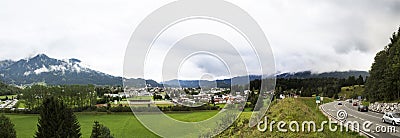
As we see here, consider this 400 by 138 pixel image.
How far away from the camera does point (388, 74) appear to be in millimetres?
59344

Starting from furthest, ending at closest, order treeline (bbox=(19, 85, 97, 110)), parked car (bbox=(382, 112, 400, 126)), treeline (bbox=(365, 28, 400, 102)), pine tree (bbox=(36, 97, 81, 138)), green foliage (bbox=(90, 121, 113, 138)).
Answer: treeline (bbox=(19, 85, 97, 110))
treeline (bbox=(365, 28, 400, 102))
pine tree (bbox=(36, 97, 81, 138))
green foliage (bbox=(90, 121, 113, 138))
parked car (bbox=(382, 112, 400, 126))

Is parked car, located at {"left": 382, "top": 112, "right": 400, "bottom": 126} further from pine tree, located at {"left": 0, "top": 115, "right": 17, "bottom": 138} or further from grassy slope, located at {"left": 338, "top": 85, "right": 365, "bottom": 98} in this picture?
grassy slope, located at {"left": 338, "top": 85, "right": 365, "bottom": 98}

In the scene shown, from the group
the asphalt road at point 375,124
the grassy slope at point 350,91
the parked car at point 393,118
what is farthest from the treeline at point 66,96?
the grassy slope at point 350,91

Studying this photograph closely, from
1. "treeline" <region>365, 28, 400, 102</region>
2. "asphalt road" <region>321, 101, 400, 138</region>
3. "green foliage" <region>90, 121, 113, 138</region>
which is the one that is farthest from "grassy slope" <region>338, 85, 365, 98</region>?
"green foliage" <region>90, 121, 113, 138</region>

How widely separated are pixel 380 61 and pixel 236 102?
65.8m

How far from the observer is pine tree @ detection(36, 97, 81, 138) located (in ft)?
114

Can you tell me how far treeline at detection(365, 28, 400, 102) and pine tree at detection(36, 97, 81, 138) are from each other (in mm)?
44046

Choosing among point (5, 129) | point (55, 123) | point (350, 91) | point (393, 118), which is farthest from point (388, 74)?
point (350, 91)

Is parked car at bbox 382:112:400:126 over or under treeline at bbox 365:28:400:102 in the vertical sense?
under

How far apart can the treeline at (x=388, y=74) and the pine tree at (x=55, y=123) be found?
4405 centimetres

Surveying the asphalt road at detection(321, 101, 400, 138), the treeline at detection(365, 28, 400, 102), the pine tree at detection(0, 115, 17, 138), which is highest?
the treeline at detection(365, 28, 400, 102)

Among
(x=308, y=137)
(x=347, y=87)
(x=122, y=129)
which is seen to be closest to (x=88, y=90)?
(x=122, y=129)

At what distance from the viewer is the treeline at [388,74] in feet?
177

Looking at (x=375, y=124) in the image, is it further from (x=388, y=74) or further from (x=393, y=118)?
(x=388, y=74)
